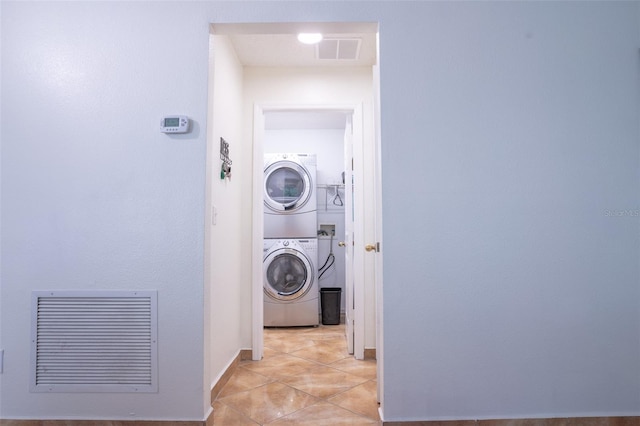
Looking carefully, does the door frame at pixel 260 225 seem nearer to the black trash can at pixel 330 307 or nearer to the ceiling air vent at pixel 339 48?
the ceiling air vent at pixel 339 48

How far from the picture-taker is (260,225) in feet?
9.30

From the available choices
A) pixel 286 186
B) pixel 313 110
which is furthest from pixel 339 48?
pixel 286 186

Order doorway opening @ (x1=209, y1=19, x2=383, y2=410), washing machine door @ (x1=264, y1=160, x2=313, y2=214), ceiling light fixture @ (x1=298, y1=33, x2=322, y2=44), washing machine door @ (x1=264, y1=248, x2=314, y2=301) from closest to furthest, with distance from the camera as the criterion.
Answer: ceiling light fixture @ (x1=298, y1=33, x2=322, y2=44) → doorway opening @ (x1=209, y1=19, x2=383, y2=410) → washing machine door @ (x1=264, y1=248, x2=314, y2=301) → washing machine door @ (x1=264, y1=160, x2=313, y2=214)

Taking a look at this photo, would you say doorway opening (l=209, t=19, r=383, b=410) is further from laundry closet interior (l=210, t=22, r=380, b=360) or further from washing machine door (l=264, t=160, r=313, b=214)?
washing machine door (l=264, t=160, r=313, b=214)

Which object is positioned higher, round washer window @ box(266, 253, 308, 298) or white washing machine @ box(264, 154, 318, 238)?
white washing machine @ box(264, 154, 318, 238)

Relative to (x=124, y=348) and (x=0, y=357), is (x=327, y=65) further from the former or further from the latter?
(x=0, y=357)

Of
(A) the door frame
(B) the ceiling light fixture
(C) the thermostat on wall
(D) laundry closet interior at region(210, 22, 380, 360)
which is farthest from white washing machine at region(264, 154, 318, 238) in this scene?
(C) the thermostat on wall

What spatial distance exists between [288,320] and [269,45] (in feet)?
8.35

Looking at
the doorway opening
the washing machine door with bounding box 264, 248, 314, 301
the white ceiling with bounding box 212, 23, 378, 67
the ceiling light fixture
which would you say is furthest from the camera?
the washing machine door with bounding box 264, 248, 314, 301

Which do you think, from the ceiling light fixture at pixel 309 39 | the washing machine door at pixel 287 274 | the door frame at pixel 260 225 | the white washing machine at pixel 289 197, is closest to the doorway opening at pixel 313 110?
the door frame at pixel 260 225

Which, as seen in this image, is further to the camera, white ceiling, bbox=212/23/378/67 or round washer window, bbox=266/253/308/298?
round washer window, bbox=266/253/308/298

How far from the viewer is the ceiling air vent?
245 centimetres

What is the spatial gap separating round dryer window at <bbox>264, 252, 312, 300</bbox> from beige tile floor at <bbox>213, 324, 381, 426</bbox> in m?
0.63

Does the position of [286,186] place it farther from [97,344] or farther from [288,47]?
[97,344]
